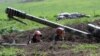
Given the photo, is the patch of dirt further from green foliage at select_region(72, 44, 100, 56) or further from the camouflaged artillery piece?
the camouflaged artillery piece

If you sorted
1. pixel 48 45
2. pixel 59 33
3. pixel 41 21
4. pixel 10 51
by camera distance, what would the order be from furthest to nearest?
pixel 41 21 → pixel 59 33 → pixel 48 45 → pixel 10 51

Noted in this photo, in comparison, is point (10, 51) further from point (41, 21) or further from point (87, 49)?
point (41, 21)

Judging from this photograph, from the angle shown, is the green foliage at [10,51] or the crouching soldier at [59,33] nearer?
the green foliage at [10,51]

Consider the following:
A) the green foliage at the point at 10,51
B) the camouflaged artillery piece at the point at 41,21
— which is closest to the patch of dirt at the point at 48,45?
the green foliage at the point at 10,51

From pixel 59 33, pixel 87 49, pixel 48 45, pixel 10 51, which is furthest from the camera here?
pixel 59 33

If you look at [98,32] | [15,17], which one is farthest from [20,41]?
[98,32]

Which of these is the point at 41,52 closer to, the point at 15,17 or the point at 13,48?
the point at 13,48

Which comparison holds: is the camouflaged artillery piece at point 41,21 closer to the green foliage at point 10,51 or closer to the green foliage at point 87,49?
the green foliage at point 87,49

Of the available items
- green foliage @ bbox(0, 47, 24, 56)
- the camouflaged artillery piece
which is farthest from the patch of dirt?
the camouflaged artillery piece

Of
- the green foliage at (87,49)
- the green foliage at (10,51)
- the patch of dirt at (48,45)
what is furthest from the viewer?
the green foliage at (10,51)

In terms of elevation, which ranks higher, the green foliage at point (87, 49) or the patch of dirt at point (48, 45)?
the green foliage at point (87, 49)

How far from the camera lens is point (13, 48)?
1349 cm

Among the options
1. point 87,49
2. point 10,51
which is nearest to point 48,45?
point 10,51

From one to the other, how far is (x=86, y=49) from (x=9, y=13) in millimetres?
4144
